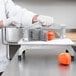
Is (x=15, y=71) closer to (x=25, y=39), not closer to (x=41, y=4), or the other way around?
(x=25, y=39)

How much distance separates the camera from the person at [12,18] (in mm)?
1240

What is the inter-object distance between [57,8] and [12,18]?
1.59 m

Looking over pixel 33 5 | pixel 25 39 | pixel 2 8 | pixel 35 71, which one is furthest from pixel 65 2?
pixel 35 71

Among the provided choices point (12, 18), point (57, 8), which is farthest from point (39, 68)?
point (57, 8)

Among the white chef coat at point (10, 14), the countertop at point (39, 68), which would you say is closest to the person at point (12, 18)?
the white chef coat at point (10, 14)

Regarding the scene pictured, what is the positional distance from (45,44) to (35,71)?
18 centimetres

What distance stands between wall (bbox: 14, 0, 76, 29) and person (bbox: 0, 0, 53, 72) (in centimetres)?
109

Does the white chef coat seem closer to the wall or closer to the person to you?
the person

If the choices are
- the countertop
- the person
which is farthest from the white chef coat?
the countertop

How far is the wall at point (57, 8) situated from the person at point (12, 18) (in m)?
1.09

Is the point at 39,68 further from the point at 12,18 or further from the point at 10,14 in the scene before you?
the point at 10,14

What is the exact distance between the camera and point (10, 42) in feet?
6.40

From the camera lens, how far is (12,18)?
1.27 meters

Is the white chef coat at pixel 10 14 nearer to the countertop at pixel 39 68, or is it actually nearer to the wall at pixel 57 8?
the countertop at pixel 39 68
